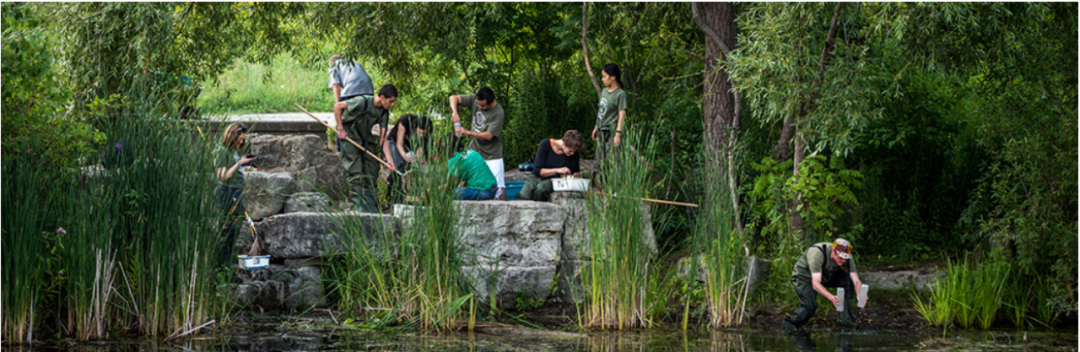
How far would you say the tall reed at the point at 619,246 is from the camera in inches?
272

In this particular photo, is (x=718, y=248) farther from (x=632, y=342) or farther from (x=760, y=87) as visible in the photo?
(x=760, y=87)

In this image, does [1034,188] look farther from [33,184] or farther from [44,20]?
[44,20]

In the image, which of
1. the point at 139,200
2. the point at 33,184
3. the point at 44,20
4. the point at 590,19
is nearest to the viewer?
the point at 33,184

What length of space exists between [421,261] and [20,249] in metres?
2.35

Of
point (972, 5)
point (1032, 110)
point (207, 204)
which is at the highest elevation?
point (972, 5)

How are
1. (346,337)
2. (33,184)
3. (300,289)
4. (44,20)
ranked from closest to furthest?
(33,184), (346,337), (300,289), (44,20)

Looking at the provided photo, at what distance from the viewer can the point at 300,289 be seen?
7656 millimetres

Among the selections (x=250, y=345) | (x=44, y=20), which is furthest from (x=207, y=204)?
(x=44, y=20)

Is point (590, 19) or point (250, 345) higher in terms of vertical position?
point (590, 19)

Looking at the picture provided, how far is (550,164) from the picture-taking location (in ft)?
28.0

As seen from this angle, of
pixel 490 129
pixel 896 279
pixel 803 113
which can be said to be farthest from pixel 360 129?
pixel 896 279

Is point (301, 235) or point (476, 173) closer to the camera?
point (301, 235)

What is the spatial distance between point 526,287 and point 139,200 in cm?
297

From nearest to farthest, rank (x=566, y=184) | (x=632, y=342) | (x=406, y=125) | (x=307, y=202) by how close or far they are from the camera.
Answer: (x=632, y=342), (x=307, y=202), (x=566, y=184), (x=406, y=125)
